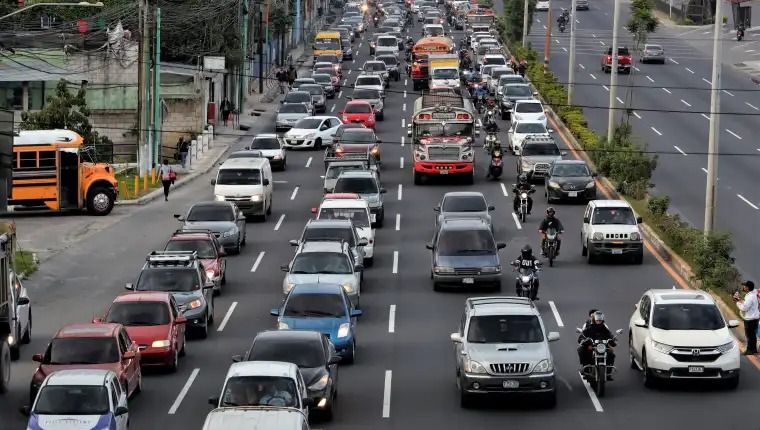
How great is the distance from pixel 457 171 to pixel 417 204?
11.7 ft

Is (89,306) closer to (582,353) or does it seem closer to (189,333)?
(189,333)

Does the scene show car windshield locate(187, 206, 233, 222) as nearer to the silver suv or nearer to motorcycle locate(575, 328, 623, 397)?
the silver suv

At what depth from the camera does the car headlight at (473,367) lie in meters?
29.3

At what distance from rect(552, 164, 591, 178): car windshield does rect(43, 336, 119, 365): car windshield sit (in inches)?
1123

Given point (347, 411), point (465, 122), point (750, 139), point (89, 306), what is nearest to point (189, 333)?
point (89, 306)

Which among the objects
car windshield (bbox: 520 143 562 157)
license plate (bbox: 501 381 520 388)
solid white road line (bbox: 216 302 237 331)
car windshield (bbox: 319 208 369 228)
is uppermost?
car windshield (bbox: 520 143 562 157)

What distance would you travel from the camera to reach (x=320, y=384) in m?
28.2

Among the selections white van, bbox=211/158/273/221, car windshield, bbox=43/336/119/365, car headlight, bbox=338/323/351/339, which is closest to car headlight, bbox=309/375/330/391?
car windshield, bbox=43/336/119/365

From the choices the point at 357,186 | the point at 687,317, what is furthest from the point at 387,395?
the point at 357,186

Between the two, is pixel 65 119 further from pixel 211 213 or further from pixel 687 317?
pixel 687 317

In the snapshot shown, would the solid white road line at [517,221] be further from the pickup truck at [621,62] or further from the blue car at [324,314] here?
the pickup truck at [621,62]

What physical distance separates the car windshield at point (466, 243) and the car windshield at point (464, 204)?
6.80 m

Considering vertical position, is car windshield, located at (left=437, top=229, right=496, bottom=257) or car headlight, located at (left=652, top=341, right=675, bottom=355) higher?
car windshield, located at (left=437, top=229, right=496, bottom=257)

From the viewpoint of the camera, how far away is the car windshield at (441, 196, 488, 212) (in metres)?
48.9
